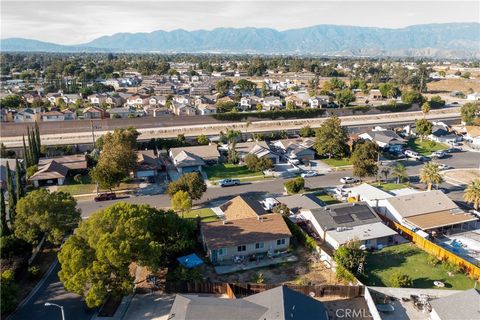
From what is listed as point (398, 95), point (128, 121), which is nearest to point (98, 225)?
point (128, 121)

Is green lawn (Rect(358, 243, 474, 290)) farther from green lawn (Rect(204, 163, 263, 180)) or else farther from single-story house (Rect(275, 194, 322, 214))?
green lawn (Rect(204, 163, 263, 180))

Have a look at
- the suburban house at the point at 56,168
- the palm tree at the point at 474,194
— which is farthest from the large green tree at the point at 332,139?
the suburban house at the point at 56,168

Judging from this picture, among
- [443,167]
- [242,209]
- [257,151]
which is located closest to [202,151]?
[257,151]

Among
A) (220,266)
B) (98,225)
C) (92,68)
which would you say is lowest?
(220,266)

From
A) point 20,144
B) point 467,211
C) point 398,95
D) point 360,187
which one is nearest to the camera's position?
point 467,211

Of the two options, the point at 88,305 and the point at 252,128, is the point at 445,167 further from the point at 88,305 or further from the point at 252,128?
the point at 88,305

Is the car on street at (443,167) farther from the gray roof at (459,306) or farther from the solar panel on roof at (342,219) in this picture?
the gray roof at (459,306)

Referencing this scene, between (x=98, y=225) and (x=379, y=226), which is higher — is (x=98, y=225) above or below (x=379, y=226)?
above

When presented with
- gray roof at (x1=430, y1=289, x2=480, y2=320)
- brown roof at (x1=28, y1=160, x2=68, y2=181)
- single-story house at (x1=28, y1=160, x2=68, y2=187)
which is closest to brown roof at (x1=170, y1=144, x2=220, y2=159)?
brown roof at (x1=28, y1=160, x2=68, y2=181)
